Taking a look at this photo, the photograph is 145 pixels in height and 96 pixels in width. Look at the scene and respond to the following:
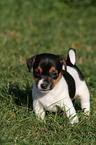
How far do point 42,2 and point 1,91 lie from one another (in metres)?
6.78

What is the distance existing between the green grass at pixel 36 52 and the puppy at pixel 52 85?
184 millimetres

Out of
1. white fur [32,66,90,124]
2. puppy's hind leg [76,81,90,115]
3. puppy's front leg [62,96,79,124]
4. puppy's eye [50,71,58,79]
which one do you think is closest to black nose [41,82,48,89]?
puppy's eye [50,71,58,79]

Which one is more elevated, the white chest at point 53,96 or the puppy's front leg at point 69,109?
the white chest at point 53,96

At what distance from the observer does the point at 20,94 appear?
16.5 feet

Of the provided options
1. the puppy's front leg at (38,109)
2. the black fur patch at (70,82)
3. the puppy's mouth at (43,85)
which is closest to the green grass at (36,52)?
the puppy's front leg at (38,109)

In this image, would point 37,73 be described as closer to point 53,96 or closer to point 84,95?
point 53,96

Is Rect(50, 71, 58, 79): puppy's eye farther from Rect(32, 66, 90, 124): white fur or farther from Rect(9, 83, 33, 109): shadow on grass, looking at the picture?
Rect(9, 83, 33, 109): shadow on grass

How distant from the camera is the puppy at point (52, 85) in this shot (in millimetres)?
3865

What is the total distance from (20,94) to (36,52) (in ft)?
8.48

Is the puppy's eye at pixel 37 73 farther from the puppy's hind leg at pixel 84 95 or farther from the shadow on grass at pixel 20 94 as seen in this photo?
the puppy's hind leg at pixel 84 95

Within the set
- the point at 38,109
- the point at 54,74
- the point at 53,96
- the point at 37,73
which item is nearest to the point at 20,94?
the point at 38,109

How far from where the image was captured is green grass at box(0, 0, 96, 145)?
13.0 feet

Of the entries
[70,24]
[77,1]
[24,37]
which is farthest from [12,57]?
[77,1]

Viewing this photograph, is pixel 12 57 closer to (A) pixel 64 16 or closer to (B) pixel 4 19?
(B) pixel 4 19
